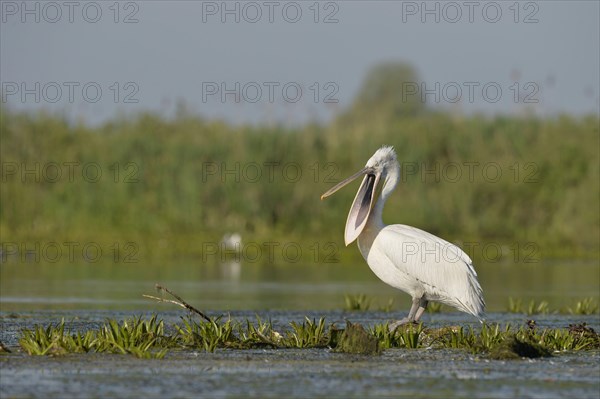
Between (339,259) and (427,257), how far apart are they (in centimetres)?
1629

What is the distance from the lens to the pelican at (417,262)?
1314 cm

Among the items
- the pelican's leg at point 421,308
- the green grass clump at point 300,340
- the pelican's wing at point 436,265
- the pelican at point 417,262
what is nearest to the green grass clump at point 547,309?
the pelican's leg at point 421,308

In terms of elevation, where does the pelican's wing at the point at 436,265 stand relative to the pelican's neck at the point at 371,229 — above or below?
below

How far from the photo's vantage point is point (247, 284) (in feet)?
A: 74.3

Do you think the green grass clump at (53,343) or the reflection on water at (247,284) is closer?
the green grass clump at (53,343)

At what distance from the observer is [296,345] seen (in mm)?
11977

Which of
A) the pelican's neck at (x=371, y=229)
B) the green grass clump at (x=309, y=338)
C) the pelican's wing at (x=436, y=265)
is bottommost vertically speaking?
the green grass clump at (x=309, y=338)

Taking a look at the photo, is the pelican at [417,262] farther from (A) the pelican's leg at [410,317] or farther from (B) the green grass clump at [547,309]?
(B) the green grass clump at [547,309]

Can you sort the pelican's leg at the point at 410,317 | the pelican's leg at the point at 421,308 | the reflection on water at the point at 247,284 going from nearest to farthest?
1. the pelican's leg at the point at 410,317
2. the pelican's leg at the point at 421,308
3. the reflection on water at the point at 247,284

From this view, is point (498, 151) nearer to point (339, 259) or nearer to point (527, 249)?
point (527, 249)

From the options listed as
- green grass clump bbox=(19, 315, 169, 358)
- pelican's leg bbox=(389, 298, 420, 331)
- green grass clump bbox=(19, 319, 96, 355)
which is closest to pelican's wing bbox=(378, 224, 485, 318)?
pelican's leg bbox=(389, 298, 420, 331)

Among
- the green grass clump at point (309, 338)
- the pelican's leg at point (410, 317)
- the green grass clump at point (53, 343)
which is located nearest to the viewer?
the green grass clump at point (53, 343)

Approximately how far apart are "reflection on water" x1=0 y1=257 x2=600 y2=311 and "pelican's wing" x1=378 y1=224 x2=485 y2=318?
4.45m

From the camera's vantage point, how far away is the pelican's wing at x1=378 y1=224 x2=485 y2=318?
13.1m
